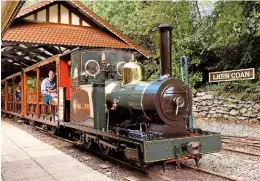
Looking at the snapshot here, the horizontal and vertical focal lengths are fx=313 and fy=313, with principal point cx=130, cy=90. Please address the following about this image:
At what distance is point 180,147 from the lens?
4.97 meters

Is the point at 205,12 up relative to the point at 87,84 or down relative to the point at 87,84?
up

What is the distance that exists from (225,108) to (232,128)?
190 centimetres

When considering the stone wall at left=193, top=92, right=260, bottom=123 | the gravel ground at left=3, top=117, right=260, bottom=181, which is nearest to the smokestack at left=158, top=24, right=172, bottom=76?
the gravel ground at left=3, top=117, right=260, bottom=181

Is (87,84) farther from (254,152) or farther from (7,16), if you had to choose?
(254,152)

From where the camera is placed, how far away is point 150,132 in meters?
5.43

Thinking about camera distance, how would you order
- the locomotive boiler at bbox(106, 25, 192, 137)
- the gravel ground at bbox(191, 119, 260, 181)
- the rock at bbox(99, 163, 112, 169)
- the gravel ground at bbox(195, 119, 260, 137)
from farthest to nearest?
the gravel ground at bbox(195, 119, 260, 137) < the rock at bbox(99, 163, 112, 169) < the gravel ground at bbox(191, 119, 260, 181) < the locomotive boiler at bbox(106, 25, 192, 137)

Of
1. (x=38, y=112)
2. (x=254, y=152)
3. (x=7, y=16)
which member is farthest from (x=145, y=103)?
(x=38, y=112)

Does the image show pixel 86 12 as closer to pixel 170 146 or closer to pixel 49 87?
pixel 49 87

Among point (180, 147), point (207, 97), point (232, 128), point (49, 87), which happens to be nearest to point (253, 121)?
point (232, 128)

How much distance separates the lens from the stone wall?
11.4 meters

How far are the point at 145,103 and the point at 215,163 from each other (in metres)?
1.97

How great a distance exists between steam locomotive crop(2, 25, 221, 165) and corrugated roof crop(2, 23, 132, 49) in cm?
425

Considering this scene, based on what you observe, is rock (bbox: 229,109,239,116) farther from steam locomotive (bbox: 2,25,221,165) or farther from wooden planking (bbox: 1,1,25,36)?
wooden planking (bbox: 1,1,25,36)

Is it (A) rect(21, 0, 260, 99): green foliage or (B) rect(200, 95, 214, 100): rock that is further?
(B) rect(200, 95, 214, 100): rock
